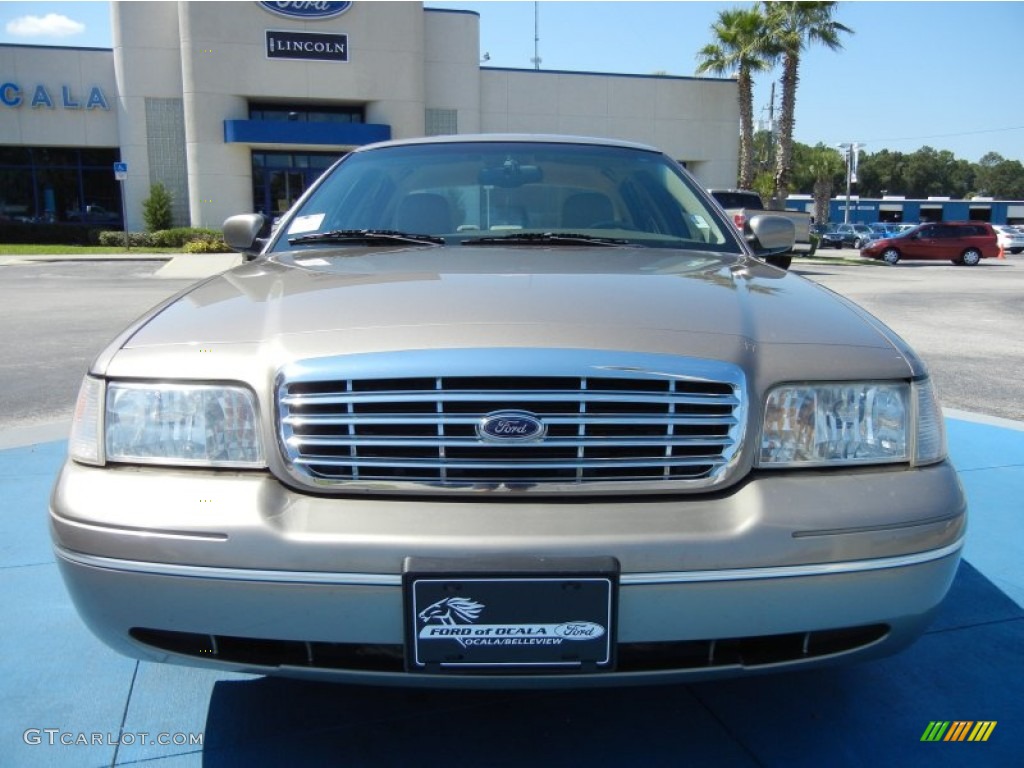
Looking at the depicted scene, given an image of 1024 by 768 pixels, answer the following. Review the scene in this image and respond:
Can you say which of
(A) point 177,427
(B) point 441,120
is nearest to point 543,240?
(A) point 177,427

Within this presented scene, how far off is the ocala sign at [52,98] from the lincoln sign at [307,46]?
20.5ft

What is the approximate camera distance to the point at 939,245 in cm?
2805

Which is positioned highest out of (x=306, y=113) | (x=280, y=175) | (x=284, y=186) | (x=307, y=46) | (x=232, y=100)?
(x=307, y=46)

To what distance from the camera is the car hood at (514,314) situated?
178 cm

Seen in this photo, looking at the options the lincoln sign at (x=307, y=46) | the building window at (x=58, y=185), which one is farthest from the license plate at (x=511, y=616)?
the building window at (x=58, y=185)

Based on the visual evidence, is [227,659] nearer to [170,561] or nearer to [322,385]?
[170,561]

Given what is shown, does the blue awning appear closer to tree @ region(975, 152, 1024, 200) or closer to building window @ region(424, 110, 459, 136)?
building window @ region(424, 110, 459, 136)

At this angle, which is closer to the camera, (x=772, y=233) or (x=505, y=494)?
(x=505, y=494)

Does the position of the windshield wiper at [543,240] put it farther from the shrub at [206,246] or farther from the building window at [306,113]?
the building window at [306,113]

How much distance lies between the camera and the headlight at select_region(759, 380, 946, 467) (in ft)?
5.98

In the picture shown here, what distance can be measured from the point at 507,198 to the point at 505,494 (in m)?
1.73

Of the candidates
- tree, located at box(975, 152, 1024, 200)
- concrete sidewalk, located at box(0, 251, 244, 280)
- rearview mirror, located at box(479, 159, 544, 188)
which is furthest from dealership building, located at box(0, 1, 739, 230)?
tree, located at box(975, 152, 1024, 200)

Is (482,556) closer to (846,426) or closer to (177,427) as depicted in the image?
(177,427)
